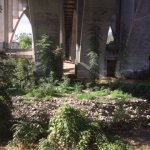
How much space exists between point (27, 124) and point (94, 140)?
1595mm

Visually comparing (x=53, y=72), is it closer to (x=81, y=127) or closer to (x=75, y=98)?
(x=75, y=98)

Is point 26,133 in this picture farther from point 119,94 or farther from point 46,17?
point 46,17

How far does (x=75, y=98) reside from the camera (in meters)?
20.8

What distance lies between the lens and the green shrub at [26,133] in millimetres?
9336

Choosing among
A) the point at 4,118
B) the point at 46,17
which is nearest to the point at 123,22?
the point at 46,17

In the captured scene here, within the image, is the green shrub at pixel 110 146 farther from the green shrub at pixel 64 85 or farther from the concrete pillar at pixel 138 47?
the concrete pillar at pixel 138 47

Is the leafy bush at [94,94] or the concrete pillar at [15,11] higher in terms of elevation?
the concrete pillar at [15,11]

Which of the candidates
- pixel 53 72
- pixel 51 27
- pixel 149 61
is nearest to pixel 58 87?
pixel 53 72

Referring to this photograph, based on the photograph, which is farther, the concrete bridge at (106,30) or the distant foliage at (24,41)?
the distant foliage at (24,41)

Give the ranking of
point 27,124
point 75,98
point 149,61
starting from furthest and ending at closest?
1. point 149,61
2. point 75,98
3. point 27,124

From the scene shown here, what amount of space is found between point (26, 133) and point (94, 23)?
1990 centimetres

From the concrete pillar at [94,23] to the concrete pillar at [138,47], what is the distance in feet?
7.61

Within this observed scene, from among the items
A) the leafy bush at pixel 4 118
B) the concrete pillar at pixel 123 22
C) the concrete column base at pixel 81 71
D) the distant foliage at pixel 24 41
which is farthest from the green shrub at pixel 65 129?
the distant foliage at pixel 24 41

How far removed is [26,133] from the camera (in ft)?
31.3
